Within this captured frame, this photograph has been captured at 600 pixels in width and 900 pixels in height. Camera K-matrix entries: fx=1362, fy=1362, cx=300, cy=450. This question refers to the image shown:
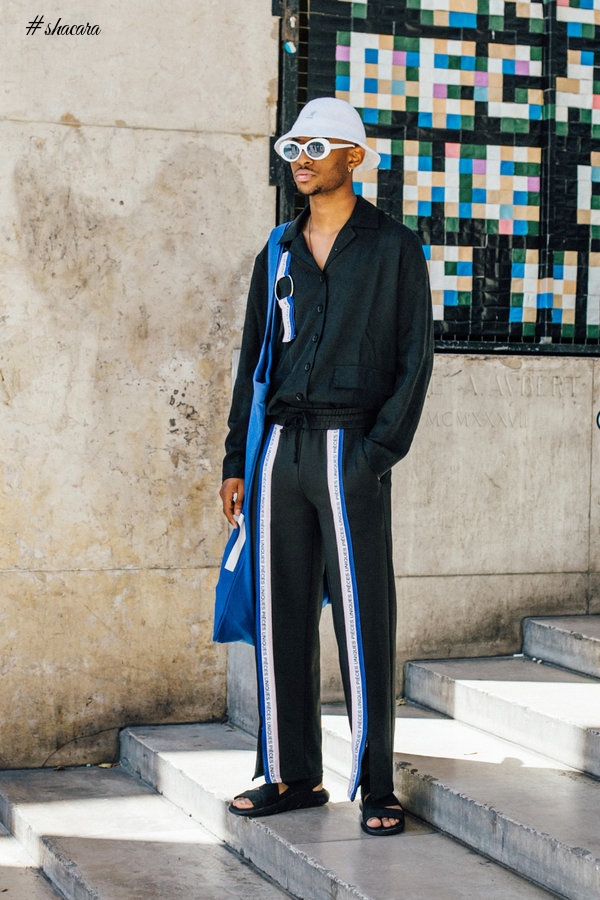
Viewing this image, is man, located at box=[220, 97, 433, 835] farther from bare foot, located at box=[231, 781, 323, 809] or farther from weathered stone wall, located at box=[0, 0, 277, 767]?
weathered stone wall, located at box=[0, 0, 277, 767]

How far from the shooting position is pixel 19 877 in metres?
4.48

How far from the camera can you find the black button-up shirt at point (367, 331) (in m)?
Result: 4.08

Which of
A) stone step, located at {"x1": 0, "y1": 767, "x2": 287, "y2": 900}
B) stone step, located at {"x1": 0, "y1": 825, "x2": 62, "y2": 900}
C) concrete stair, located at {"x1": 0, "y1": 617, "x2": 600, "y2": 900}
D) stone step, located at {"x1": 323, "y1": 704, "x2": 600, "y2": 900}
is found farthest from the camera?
stone step, located at {"x1": 0, "y1": 825, "x2": 62, "y2": 900}

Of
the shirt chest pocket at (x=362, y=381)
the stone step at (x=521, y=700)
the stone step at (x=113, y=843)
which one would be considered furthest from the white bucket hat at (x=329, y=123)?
the stone step at (x=113, y=843)

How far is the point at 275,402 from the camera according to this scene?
4.23m

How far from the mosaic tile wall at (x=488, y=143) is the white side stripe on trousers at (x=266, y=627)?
1799 millimetres

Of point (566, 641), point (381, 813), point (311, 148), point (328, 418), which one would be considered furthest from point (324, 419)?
point (566, 641)

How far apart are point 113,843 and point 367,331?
1855 mm

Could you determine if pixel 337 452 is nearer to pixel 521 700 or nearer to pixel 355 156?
pixel 355 156

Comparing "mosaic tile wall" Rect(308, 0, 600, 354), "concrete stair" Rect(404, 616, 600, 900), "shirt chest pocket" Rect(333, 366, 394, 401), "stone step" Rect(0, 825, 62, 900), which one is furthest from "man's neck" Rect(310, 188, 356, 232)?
"stone step" Rect(0, 825, 62, 900)

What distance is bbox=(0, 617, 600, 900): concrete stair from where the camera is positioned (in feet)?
12.2

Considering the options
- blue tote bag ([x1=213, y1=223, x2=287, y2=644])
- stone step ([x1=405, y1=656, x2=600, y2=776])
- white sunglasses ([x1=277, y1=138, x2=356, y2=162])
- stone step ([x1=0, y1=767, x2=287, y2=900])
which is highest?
white sunglasses ([x1=277, y1=138, x2=356, y2=162])

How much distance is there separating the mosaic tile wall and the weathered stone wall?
1.50 feet

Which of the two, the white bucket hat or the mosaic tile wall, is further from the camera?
the mosaic tile wall
